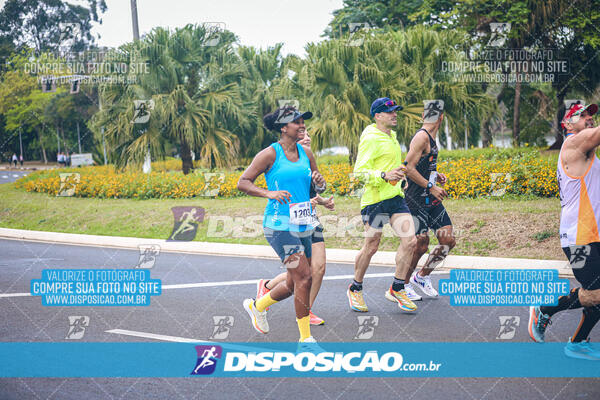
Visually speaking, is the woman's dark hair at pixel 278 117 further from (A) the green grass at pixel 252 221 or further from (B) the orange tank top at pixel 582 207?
(A) the green grass at pixel 252 221

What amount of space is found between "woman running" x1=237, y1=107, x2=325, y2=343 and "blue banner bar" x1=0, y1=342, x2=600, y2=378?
0.36 meters

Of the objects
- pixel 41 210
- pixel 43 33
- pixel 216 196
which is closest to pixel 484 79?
pixel 216 196

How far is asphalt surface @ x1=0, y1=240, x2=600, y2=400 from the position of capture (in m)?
4.35

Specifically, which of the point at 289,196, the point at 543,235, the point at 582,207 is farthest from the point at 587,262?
the point at 543,235

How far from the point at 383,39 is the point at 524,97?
60.2ft

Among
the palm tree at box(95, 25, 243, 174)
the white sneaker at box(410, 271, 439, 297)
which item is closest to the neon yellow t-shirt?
the white sneaker at box(410, 271, 439, 297)

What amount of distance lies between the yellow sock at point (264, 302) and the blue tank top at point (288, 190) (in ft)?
2.57

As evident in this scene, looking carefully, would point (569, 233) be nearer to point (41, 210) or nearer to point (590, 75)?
point (41, 210)

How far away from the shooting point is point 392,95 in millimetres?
17250

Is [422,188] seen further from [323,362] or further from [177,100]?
[177,100]

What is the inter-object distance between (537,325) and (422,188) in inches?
77.8

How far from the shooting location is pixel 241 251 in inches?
435

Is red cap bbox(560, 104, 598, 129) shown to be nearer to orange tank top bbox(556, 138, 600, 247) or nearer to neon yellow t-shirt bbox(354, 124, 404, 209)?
orange tank top bbox(556, 138, 600, 247)

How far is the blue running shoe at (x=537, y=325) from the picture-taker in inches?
204
